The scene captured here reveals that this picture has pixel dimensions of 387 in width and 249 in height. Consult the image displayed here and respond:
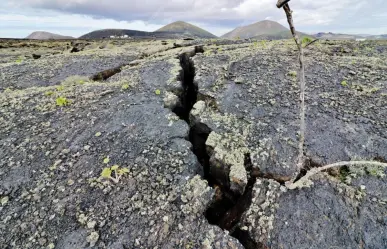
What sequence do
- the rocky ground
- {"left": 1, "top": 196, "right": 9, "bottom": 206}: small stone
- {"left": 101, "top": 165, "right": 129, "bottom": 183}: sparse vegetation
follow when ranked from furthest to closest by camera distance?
{"left": 101, "top": 165, "right": 129, "bottom": 183}: sparse vegetation < {"left": 1, "top": 196, "right": 9, "bottom": 206}: small stone < the rocky ground

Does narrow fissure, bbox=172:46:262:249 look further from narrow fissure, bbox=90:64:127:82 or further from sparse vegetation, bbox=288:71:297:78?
narrow fissure, bbox=90:64:127:82

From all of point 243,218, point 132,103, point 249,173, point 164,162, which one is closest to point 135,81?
point 132,103

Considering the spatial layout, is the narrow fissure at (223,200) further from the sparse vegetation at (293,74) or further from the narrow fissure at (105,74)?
the narrow fissure at (105,74)

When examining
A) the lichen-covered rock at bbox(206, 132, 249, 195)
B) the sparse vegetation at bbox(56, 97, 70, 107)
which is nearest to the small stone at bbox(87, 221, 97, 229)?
the lichen-covered rock at bbox(206, 132, 249, 195)

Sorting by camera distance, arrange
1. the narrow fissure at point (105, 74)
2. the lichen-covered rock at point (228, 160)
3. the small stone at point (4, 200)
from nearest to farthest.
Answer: the small stone at point (4, 200) → the lichen-covered rock at point (228, 160) → the narrow fissure at point (105, 74)

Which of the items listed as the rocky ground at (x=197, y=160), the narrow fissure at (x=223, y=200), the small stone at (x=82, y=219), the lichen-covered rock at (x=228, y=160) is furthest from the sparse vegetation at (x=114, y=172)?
the lichen-covered rock at (x=228, y=160)

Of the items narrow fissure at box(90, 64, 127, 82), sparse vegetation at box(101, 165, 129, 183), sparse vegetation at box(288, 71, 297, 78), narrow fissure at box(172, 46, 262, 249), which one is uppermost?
sparse vegetation at box(288, 71, 297, 78)

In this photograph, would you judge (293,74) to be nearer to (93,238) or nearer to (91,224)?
(91,224)

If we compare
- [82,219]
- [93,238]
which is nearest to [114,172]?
[82,219]

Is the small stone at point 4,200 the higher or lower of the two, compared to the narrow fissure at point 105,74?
lower
